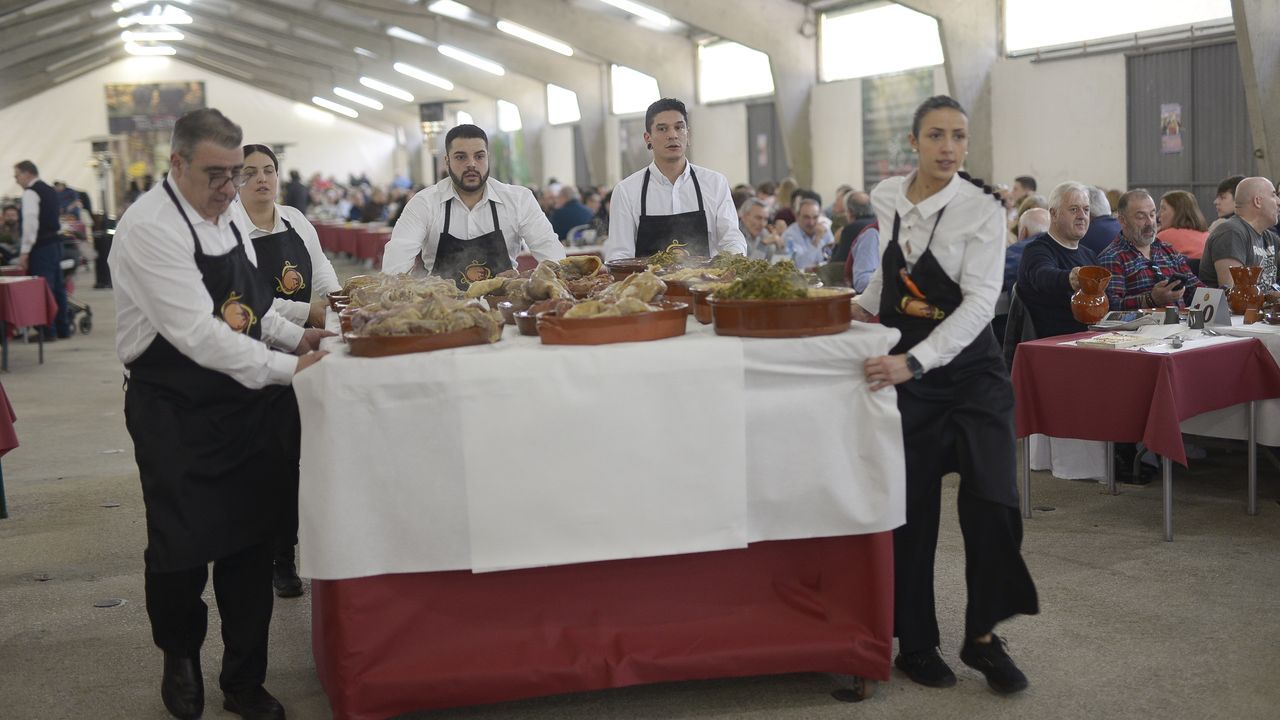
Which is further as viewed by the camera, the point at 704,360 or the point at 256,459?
the point at 256,459

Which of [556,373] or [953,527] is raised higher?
[556,373]

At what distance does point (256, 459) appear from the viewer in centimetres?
288

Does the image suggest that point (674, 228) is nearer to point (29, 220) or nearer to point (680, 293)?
point (680, 293)

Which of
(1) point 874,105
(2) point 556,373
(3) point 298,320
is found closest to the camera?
(2) point 556,373

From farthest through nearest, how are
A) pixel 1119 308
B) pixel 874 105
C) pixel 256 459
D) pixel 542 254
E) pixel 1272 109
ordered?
pixel 874 105 < pixel 1272 109 < pixel 1119 308 < pixel 542 254 < pixel 256 459

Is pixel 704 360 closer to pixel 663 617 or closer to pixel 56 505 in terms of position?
pixel 663 617

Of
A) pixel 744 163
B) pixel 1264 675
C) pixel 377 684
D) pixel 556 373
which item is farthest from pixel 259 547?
pixel 744 163

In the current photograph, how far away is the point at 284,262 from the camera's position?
3934 millimetres

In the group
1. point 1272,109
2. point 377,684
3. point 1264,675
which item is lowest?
point 1264,675

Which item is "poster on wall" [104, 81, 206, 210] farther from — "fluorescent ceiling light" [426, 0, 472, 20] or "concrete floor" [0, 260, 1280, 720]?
"concrete floor" [0, 260, 1280, 720]

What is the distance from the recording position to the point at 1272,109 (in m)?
9.16

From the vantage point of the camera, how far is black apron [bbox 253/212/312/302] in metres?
3.90

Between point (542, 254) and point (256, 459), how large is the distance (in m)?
1.86

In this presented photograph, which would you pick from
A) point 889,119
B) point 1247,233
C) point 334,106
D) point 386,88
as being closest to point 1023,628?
point 1247,233
